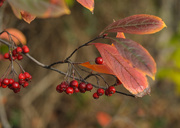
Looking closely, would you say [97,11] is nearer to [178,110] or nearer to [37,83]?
[37,83]

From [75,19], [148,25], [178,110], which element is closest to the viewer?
[148,25]

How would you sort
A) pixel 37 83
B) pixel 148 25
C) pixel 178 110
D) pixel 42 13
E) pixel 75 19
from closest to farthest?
pixel 42 13, pixel 148 25, pixel 37 83, pixel 75 19, pixel 178 110

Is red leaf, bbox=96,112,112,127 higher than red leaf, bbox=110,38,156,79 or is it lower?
lower

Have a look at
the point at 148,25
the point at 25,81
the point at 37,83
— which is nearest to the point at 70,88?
the point at 25,81

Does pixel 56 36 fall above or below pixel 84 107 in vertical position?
above

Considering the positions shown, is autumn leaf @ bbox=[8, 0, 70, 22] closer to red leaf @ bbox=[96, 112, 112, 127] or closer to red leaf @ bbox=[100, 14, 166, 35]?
red leaf @ bbox=[100, 14, 166, 35]

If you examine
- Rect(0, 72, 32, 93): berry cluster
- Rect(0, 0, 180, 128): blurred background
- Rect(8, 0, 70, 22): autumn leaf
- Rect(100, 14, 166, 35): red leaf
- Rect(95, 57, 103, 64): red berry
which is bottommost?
Rect(0, 0, 180, 128): blurred background

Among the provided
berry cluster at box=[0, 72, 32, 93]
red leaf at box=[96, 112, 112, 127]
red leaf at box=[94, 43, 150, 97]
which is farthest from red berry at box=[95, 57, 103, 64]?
red leaf at box=[96, 112, 112, 127]

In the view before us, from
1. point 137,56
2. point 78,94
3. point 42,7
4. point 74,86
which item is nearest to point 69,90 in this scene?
point 74,86
